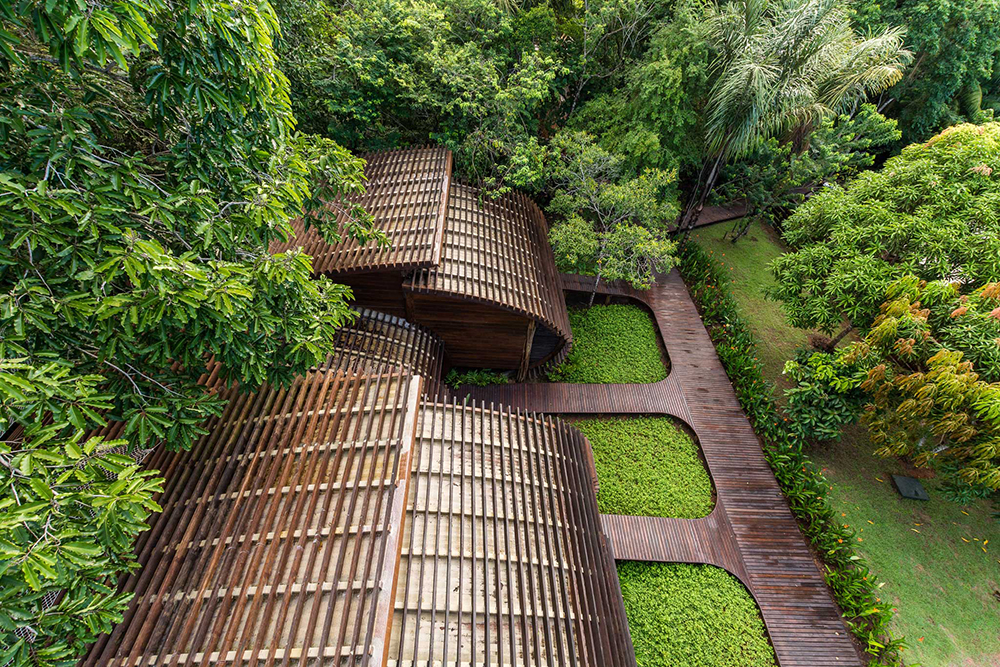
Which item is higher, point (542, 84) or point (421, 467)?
point (542, 84)

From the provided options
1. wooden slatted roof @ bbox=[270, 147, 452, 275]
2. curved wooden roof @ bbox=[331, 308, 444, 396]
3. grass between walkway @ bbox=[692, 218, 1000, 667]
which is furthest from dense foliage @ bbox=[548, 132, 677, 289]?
grass between walkway @ bbox=[692, 218, 1000, 667]

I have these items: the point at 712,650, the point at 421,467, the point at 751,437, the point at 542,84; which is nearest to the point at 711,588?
the point at 712,650

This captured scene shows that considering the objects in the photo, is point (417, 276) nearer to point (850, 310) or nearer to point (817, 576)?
point (850, 310)

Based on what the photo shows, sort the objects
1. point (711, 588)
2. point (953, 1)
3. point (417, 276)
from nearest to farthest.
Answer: point (711, 588) → point (417, 276) → point (953, 1)

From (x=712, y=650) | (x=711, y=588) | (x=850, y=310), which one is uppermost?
(x=850, y=310)

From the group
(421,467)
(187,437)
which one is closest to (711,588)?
(421,467)

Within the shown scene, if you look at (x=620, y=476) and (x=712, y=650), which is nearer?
(x=712, y=650)

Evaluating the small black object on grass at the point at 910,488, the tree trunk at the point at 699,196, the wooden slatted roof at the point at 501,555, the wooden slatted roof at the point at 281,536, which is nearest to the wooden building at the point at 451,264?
the wooden slatted roof at the point at 501,555

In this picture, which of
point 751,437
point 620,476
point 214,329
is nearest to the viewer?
point 214,329
